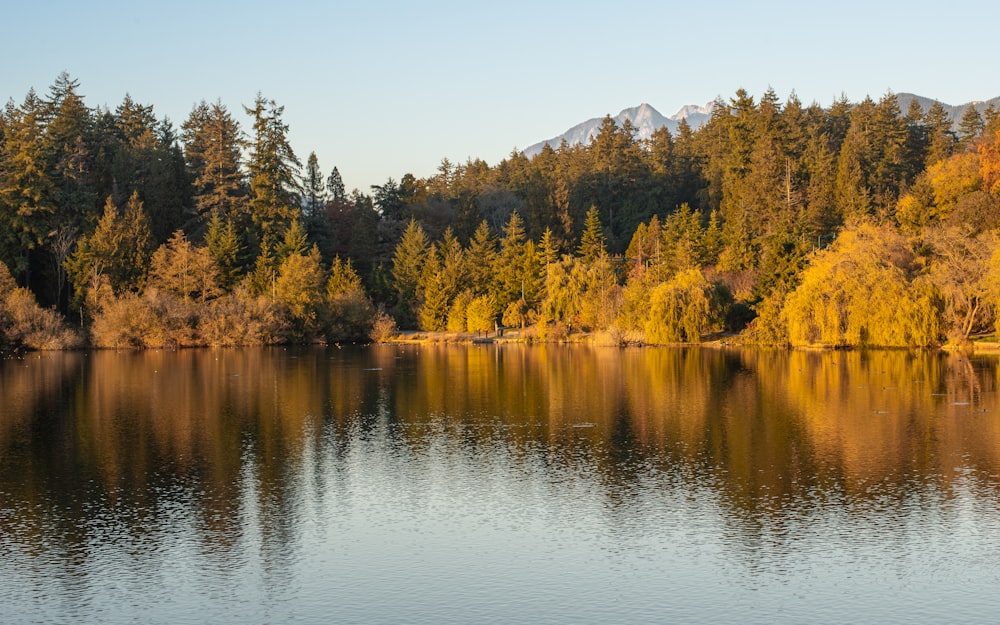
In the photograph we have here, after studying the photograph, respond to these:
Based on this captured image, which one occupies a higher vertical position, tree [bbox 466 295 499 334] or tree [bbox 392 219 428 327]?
tree [bbox 392 219 428 327]

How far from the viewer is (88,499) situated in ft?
60.7

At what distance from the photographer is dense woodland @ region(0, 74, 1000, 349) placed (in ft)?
196

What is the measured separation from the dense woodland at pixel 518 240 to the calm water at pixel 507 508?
2635cm

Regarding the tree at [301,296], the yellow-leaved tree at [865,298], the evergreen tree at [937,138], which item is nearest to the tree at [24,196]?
the tree at [301,296]

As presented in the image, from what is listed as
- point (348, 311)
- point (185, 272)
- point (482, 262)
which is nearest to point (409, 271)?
point (482, 262)

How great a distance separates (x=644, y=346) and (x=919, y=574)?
5515 cm

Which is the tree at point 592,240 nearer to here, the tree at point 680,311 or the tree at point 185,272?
the tree at point 680,311

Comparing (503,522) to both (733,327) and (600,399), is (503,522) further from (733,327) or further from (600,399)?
(733,327)

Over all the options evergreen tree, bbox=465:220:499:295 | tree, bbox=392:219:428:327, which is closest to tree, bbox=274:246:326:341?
tree, bbox=392:219:428:327

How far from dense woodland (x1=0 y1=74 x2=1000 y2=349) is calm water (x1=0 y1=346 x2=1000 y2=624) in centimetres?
2635

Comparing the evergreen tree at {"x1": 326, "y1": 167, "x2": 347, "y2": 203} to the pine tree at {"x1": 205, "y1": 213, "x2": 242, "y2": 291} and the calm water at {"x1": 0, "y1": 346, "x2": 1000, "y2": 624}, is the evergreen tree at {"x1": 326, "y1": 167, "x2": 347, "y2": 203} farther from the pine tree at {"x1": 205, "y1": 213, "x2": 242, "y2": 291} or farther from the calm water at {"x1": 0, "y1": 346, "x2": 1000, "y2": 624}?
the calm water at {"x1": 0, "y1": 346, "x2": 1000, "y2": 624}

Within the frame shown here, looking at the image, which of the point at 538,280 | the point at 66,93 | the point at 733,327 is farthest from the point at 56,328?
the point at 733,327

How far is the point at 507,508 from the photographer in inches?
701

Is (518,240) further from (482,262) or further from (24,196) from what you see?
(24,196)
